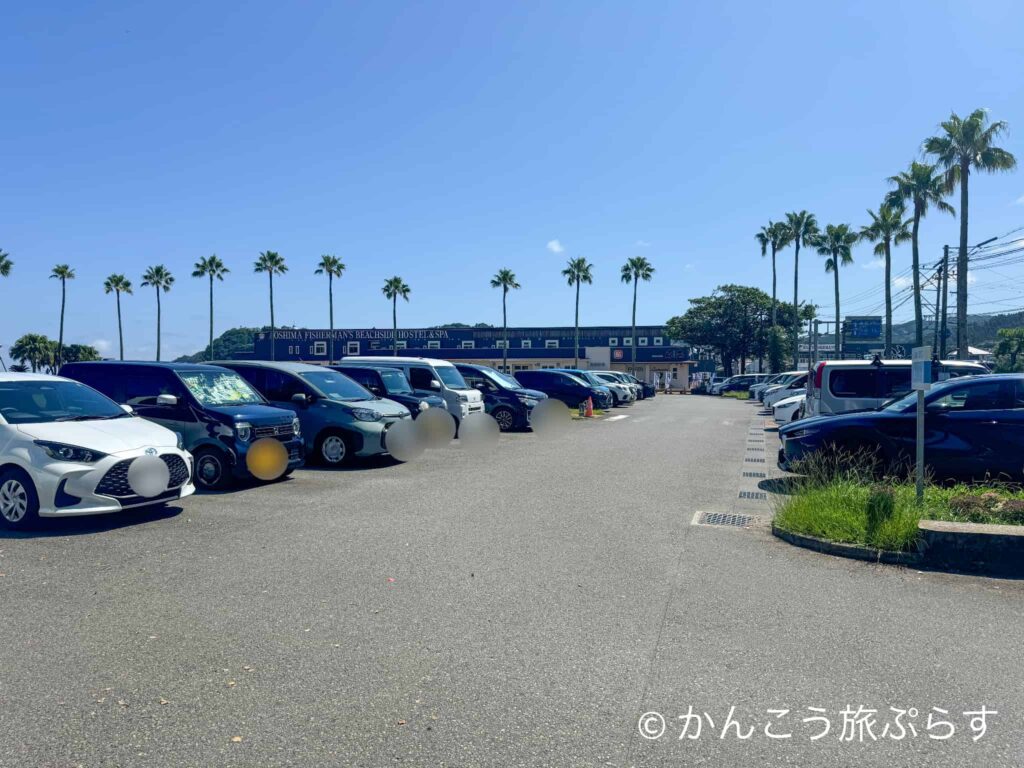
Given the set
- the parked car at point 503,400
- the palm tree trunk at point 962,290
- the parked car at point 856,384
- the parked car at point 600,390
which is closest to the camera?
the parked car at point 856,384

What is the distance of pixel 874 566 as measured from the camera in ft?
22.4

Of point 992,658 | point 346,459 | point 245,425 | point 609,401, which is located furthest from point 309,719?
point 609,401

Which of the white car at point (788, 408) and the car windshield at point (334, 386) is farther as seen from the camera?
the white car at point (788, 408)

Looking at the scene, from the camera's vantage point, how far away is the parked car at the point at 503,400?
20.3 metres

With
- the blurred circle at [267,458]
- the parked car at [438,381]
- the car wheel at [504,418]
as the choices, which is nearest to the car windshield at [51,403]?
the blurred circle at [267,458]

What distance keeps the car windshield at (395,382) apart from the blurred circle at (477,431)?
60.2 inches

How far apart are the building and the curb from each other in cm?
7237

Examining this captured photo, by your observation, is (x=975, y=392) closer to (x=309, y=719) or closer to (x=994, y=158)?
(x=309, y=719)

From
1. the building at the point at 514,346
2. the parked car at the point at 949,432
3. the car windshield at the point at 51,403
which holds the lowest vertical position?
the parked car at the point at 949,432

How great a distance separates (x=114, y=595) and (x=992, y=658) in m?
5.97

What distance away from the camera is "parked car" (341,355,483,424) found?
17.7 metres

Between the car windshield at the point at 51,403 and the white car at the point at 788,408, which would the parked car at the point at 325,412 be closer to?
the car windshield at the point at 51,403

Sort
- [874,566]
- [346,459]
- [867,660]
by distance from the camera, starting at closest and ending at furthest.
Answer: [867,660] → [874,566] → [346,459]

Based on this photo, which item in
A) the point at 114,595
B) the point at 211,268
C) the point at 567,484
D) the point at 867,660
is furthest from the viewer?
the point at 211,268
